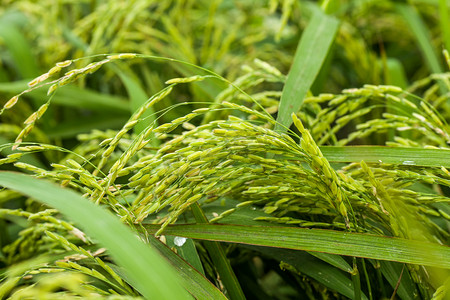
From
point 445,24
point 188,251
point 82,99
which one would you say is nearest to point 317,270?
point 188,251

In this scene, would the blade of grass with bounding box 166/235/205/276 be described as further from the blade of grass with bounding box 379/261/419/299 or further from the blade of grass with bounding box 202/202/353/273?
the blade of grass with bounding box 379/261/419/299

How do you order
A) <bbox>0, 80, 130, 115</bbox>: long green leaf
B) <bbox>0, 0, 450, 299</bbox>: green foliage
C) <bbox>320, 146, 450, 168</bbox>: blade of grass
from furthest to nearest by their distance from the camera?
<bbox>0, 80, 130, 115</bbox>: long green leaf, <bbox>320, 146, 450, 168</bbox>: blade of grass, <bbox>0, 0, 450, 299</bbox>: green foliage

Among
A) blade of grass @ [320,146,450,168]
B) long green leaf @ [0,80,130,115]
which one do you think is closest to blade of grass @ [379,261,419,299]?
blade of grass @ [320,146,450,168]

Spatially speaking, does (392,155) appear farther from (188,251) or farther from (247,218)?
(188,251)

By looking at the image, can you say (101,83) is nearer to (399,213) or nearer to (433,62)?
(433,62)

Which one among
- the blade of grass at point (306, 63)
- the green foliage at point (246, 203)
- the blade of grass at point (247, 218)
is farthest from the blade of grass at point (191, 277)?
the blade of grass at point (306, 63)
